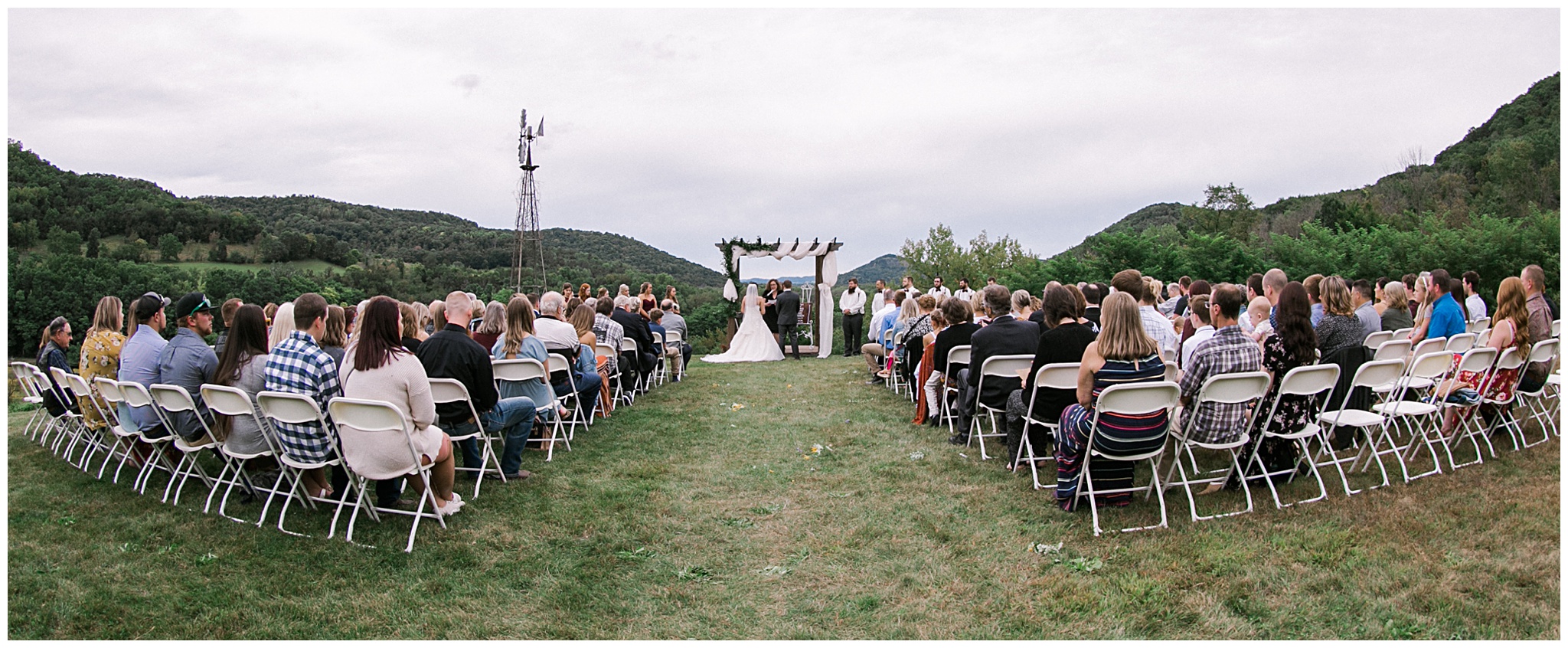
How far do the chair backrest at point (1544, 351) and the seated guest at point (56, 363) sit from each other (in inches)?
387

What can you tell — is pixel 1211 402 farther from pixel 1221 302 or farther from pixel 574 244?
pixel 574 244

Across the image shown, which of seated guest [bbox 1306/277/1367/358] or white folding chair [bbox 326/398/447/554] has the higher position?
seated guest [bbox 1306/277/1367/358]

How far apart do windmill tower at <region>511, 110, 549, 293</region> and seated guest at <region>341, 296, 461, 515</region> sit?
17.9 meters

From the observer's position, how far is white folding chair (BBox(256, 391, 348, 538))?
3.86 m

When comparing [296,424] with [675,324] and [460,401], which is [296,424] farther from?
[675,324]

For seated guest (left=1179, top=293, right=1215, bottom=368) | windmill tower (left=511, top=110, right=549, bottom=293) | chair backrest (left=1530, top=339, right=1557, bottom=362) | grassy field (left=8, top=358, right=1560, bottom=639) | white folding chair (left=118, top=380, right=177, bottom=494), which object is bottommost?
grassy field (left=8, top=358, right=1560, bottom=639)

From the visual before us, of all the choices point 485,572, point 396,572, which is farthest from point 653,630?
point 396,572

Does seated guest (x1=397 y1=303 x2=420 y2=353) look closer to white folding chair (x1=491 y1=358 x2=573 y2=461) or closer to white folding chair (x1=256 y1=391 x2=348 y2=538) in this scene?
white folding chair (x1=491 y1=358 x2=573 y2=461)

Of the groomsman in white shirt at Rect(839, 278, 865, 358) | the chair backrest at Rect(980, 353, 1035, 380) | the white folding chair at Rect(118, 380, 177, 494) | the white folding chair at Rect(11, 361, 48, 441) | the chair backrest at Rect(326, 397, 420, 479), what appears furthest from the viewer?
the groomsman in white shirt at Rect(839, 278, 865, 358)

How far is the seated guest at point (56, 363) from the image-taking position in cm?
596

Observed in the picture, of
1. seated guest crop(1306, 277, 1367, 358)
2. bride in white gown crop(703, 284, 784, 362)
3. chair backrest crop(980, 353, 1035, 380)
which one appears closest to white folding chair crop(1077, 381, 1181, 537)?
chair backrest crop(980, 353, 1035, 380)

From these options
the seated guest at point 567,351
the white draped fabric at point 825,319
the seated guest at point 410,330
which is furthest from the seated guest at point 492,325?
the white draped fabric at point 825,319

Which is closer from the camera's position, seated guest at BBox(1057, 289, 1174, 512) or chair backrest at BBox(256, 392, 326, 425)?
chair backrest at BBox(256, 392, 326, 425)

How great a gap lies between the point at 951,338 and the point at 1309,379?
2937 mm
